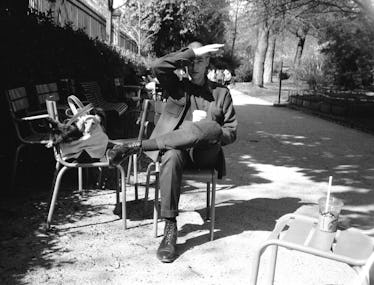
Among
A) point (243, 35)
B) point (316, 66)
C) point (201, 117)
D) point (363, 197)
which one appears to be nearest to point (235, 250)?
point (201, 117)

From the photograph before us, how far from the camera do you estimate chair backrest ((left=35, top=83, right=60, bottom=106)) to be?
521 centimetres

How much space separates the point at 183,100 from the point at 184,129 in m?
0.47

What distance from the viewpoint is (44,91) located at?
536cm

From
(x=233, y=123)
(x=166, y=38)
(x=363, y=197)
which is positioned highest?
(x=166, y=38)

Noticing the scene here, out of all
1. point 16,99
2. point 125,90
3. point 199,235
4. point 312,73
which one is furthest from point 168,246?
point 312,73

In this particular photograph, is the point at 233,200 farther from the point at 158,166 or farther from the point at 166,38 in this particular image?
the point at 166,38

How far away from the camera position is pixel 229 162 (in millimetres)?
6984

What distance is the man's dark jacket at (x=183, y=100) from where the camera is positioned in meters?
3.76

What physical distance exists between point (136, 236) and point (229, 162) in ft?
11.2

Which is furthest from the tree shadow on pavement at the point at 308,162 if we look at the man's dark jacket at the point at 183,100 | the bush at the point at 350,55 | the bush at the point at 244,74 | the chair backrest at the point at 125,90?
the bush at the point at 244,74

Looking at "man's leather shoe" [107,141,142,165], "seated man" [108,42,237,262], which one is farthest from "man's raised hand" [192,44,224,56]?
"man's leather shoe" [107,141,142,165]

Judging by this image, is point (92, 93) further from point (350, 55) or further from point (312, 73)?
point (312, 73)

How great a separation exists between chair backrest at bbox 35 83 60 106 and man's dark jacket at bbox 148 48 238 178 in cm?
180

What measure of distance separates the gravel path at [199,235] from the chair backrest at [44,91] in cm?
121
